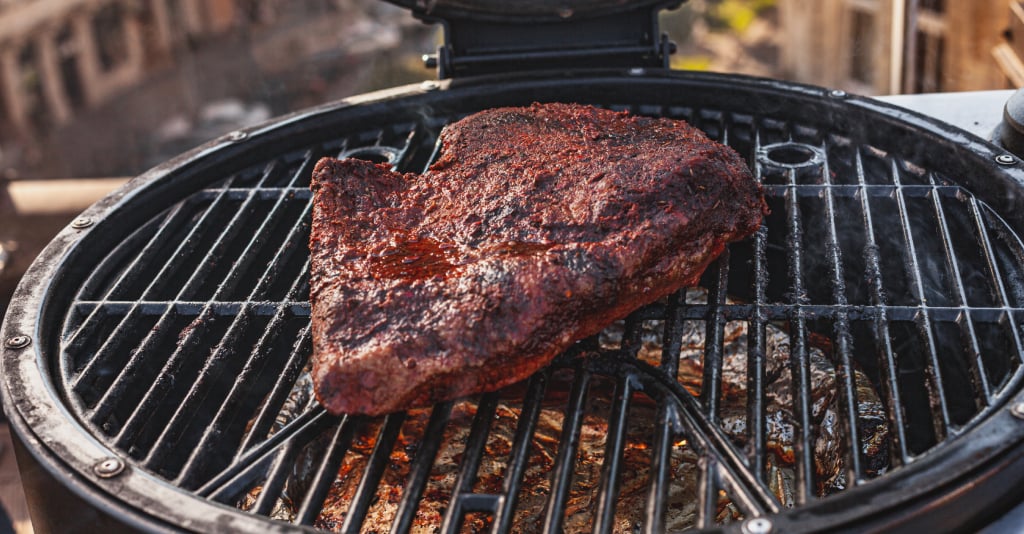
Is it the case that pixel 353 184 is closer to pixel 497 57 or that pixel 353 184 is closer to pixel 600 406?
pixel 600 406

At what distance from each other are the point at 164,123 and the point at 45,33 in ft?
6.75

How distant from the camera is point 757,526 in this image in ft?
4.40

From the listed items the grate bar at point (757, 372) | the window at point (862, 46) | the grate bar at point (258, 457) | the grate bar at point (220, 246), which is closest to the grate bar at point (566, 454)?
the grate bar at point (757, 372)

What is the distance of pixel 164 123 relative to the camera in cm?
1263

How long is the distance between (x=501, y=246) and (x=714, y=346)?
1.67ft

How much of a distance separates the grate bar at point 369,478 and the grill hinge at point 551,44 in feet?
5.48

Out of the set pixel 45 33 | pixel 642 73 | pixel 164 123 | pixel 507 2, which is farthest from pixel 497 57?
pixel 45 33

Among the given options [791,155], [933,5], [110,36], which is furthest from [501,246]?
[110,36]

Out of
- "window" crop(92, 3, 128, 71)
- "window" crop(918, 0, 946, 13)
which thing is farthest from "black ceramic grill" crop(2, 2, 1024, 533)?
"window" crop(92, 3, 128, 71)

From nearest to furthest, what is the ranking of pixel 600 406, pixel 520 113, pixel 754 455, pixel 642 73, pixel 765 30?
pixel 754 455 < pixel 600 406 < pixel 520 113 < pixel 642 73 < pixel 765 30

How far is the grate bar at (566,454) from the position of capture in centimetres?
153

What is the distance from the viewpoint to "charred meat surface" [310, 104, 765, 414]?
5.52ft

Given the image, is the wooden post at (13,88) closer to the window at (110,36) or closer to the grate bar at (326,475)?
the window at (110,36)

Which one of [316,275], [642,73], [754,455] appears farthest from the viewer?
[642,73]
